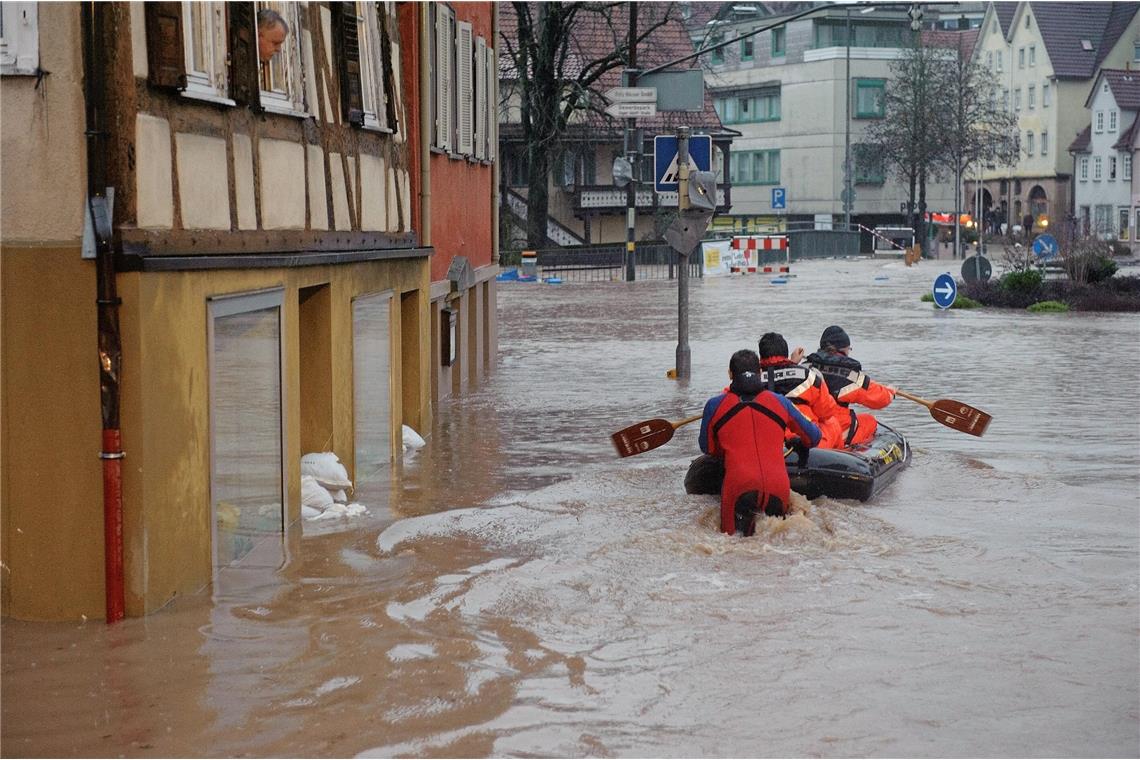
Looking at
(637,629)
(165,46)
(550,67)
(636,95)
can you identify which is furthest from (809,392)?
(550,67)

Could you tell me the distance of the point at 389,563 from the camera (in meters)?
11.8

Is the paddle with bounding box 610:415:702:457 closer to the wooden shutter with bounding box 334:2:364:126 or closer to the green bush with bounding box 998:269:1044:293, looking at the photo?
the wooden shutter with bounding box 334:2:364:126

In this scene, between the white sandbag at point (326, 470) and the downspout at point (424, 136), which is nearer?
the white sandbag at point (326, 470)

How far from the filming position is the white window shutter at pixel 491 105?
26.1m

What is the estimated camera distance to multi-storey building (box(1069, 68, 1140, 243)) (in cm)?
8850

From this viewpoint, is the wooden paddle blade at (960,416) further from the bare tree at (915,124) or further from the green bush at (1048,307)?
the bare tree at (915,124)

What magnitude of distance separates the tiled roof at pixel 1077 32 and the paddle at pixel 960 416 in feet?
274

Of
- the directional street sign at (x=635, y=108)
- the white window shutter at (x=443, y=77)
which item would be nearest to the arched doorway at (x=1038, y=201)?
the directional street sign at (x=635, y=108)

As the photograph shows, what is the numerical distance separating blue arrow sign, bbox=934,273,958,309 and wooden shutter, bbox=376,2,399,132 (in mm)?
24672

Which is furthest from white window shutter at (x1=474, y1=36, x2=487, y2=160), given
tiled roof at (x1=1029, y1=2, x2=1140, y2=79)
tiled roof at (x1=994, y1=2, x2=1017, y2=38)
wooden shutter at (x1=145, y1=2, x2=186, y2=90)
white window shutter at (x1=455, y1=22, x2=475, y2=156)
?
tiled roof at (x1=994, y1=2, x2=1017, y2=38)

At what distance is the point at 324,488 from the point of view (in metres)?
13.8

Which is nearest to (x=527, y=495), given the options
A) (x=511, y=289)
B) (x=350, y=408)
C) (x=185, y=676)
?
(x=350, y=408)

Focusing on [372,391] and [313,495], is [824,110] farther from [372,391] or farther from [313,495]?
[313,495]

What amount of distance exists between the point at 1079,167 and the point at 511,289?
52.3m
